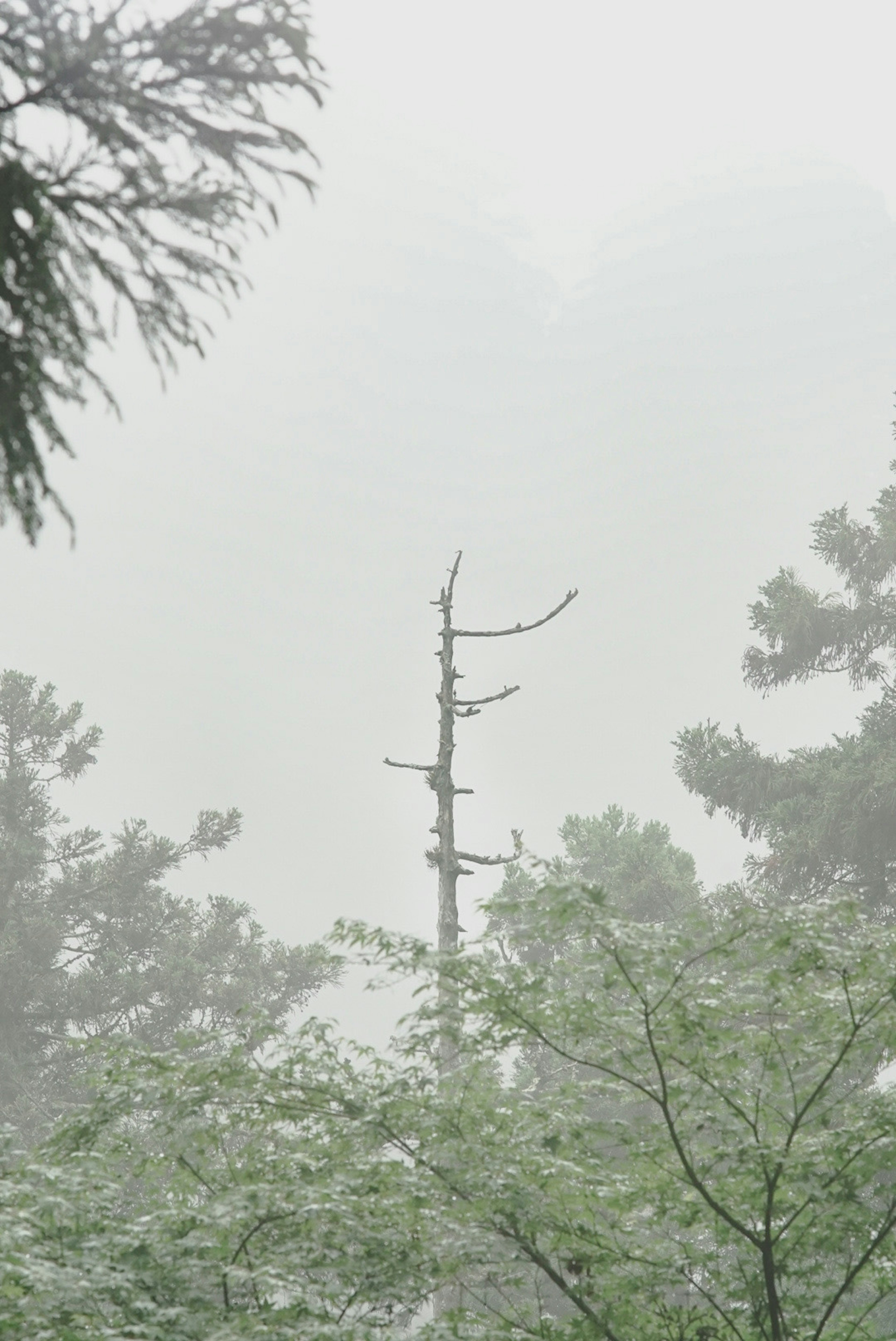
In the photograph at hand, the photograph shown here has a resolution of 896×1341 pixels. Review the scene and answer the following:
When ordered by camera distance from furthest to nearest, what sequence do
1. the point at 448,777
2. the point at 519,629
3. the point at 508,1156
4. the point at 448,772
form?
the point at 519,629, the point at 448,777, the point at 448,772, the point at 508,1156

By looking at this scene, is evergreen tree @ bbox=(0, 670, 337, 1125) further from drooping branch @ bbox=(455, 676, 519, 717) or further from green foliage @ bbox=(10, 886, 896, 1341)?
green foliage @ bbox=(10, 886, 896, 1341)

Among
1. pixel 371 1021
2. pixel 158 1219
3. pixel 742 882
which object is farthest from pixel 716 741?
pixel 371 1021

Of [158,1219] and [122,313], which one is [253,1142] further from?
[122,313]

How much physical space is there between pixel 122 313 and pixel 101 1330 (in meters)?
3.52

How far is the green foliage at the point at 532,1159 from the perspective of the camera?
4129mm

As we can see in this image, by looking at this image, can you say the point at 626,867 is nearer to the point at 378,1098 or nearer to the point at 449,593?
the point at 449,593

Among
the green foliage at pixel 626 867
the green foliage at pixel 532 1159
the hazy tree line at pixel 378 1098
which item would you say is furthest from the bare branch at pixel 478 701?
the green foliage at pixel 532 1159

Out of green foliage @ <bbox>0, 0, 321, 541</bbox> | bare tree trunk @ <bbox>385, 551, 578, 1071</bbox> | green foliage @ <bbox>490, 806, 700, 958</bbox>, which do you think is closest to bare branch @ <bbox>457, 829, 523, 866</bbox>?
bare tree trunk @ <bbox>385, 551, 578, 1071</bbox>

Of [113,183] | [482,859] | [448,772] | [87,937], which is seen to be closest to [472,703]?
[448,772]

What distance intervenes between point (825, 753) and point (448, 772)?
7.93m

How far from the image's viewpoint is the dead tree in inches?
493

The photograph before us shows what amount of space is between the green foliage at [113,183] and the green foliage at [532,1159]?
2.61m

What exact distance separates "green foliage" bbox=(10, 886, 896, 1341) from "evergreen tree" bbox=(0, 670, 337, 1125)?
18.0m

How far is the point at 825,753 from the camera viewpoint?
17453mm
